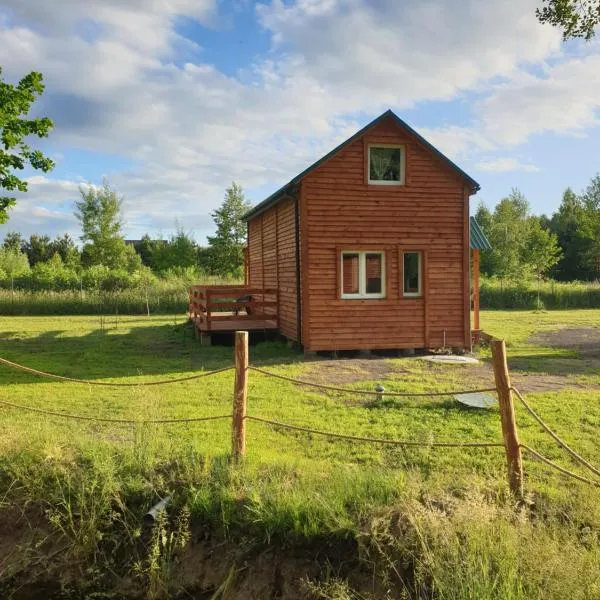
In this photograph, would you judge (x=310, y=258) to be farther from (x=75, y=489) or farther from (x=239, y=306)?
(x=75, y=489)

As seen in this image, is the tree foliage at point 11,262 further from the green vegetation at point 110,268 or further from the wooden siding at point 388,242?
the wooden siding at point 388,242

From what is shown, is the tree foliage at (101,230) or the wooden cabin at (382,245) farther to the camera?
the tree foliage at (101,230)

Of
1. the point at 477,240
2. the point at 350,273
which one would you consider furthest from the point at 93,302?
the point at 477,240

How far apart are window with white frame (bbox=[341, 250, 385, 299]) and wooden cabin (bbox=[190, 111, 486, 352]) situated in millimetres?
24

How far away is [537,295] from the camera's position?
3344 centimetres

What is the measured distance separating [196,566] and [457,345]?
11364mm

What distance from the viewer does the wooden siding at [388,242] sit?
14.3 m

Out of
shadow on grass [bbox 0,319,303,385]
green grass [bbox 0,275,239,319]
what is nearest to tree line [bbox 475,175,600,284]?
green grass [bbox 0,275,239,319]

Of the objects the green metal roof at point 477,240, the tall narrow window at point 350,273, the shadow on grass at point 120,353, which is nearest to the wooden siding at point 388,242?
the tall narrow window at point 350,273

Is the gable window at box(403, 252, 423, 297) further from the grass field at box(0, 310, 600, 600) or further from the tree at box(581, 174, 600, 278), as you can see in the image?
the tree at box(581, 174, 600, 278)

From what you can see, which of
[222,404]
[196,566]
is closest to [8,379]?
[222,404]

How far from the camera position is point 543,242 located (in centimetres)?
3941

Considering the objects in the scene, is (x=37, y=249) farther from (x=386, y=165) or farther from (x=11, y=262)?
(x=386, y=165)

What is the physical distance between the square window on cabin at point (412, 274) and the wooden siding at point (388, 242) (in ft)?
0.57
